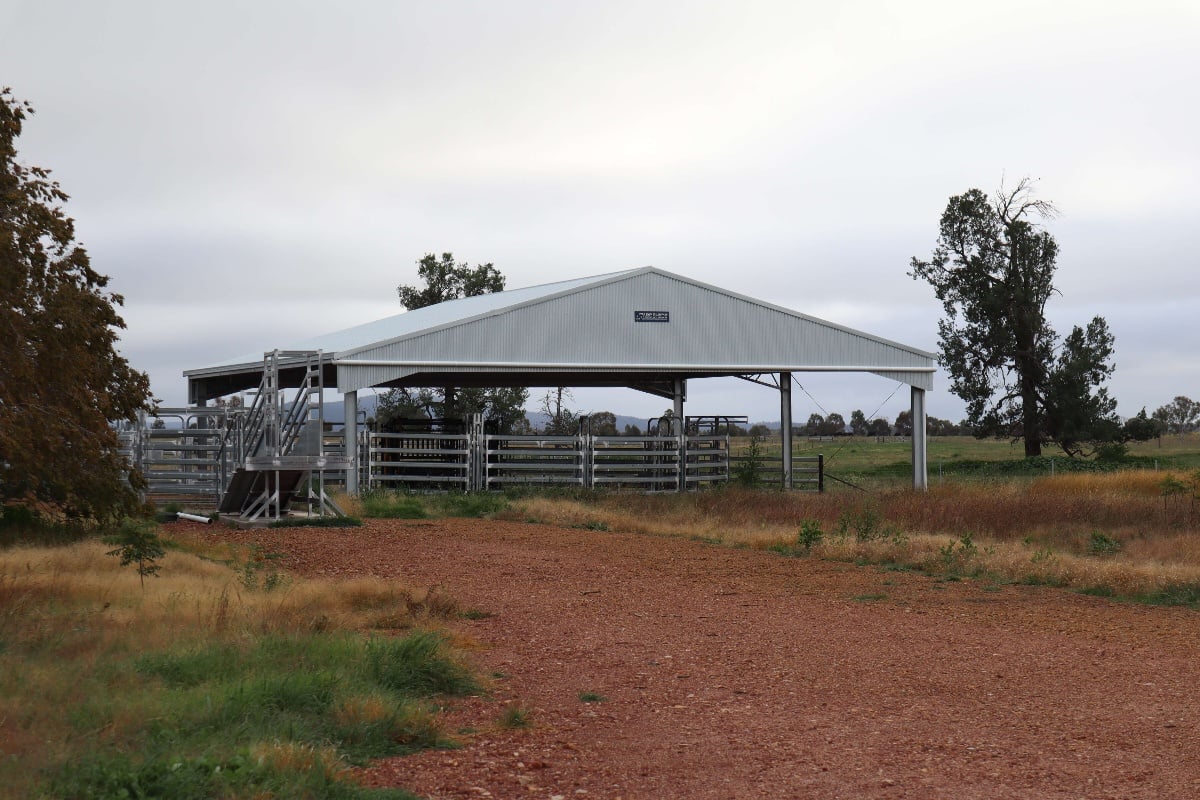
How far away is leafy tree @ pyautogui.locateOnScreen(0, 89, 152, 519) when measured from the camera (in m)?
11.1

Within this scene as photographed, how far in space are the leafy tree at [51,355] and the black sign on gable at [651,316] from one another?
17617 mm

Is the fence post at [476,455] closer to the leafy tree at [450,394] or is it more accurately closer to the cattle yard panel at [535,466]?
the cattle yard panel at [535,466]

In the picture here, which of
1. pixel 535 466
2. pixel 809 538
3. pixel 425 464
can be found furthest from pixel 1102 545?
pixel 425 464

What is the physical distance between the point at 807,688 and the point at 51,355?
7.70 meters

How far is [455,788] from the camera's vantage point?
6.22 m

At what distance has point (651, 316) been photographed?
1177 inches

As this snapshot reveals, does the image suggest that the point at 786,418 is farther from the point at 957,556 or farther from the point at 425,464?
the point at 957,556

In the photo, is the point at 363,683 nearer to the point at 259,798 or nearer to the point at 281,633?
the point at 281,633

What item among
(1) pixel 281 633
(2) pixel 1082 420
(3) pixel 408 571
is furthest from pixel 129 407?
(2) pixel 1082 420

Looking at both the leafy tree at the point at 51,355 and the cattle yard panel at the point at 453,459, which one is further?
the cattle yard panel at the point at 453,459

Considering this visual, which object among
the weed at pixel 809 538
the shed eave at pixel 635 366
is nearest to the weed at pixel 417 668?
the weed at pixel 809 538

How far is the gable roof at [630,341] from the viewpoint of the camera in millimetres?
27828

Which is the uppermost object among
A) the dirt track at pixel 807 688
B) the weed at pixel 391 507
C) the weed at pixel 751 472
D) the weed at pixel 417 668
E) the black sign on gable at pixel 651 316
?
the black sign on gable at pixel 651 316

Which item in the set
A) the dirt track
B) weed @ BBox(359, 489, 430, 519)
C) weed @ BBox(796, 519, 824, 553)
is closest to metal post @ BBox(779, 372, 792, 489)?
weed @ BBox(359, 489, 430, 519)
